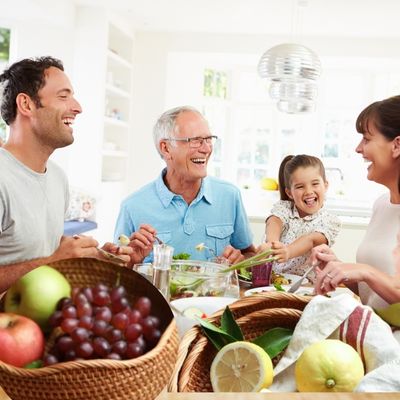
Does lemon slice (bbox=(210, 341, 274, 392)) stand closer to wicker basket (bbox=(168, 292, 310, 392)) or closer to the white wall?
wicker basket (bbox=(168, 292, 310, 392))

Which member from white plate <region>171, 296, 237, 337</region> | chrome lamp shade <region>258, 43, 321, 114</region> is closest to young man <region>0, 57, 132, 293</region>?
white plate <region>171, 296, 237, 337</region>

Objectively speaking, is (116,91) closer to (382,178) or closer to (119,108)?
(119,108)

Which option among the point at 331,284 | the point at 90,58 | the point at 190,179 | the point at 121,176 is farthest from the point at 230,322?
the point at 121,176

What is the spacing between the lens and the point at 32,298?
678mm

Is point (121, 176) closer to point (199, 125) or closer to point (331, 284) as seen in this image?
point (199, 125)

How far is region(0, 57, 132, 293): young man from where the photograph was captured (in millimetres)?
2004

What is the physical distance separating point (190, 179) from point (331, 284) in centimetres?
122

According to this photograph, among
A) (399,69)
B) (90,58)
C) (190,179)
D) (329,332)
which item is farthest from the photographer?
(399,69)

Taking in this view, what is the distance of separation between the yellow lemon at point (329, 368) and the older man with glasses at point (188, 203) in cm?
151

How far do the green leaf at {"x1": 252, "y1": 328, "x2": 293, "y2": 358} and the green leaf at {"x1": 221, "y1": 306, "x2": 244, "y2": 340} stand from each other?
4 cm

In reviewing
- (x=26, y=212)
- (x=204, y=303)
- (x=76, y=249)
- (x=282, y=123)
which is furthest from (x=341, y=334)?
(x=282, y=123)

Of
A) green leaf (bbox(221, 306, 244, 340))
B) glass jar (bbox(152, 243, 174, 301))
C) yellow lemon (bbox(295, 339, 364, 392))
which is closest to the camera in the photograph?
yellow lemon (bbox(295, 339, 364, 392))

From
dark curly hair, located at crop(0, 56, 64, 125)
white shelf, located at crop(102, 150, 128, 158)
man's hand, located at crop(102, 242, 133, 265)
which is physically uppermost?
dark curly hair, located at crop(0, 56, 64, 125)

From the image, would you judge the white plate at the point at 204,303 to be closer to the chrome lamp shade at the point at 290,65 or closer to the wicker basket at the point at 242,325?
the wicker basket at the point at 242,325
